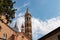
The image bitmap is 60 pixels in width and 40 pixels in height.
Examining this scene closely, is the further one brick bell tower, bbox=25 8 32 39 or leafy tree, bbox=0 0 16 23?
brick bell tower, bbox=25 8 32 39

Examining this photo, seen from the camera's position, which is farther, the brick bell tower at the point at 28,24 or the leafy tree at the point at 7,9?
the brick bell tower at the point at 28,24

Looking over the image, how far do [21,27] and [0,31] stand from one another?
33.9m

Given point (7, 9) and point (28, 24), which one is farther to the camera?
point (28, 24)

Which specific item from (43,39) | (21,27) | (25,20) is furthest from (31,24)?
(43,39)

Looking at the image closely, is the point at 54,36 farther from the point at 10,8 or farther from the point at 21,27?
the point at 21,27

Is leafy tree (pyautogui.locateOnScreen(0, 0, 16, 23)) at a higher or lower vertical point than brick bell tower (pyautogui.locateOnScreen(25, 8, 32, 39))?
lower

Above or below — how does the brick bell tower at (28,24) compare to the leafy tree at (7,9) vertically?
above

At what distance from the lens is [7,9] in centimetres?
1848

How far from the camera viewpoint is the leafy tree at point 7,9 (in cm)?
1806

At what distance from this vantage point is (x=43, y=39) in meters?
21.7

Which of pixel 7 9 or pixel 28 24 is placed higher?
pixel 28 24

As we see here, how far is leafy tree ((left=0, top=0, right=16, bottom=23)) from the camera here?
18.1 metres

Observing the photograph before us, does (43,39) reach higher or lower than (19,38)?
lower

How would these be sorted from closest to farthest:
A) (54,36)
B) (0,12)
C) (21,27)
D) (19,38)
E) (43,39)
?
(0,12) → (54,36) → (43,39) → (19,38) → (21,27)
